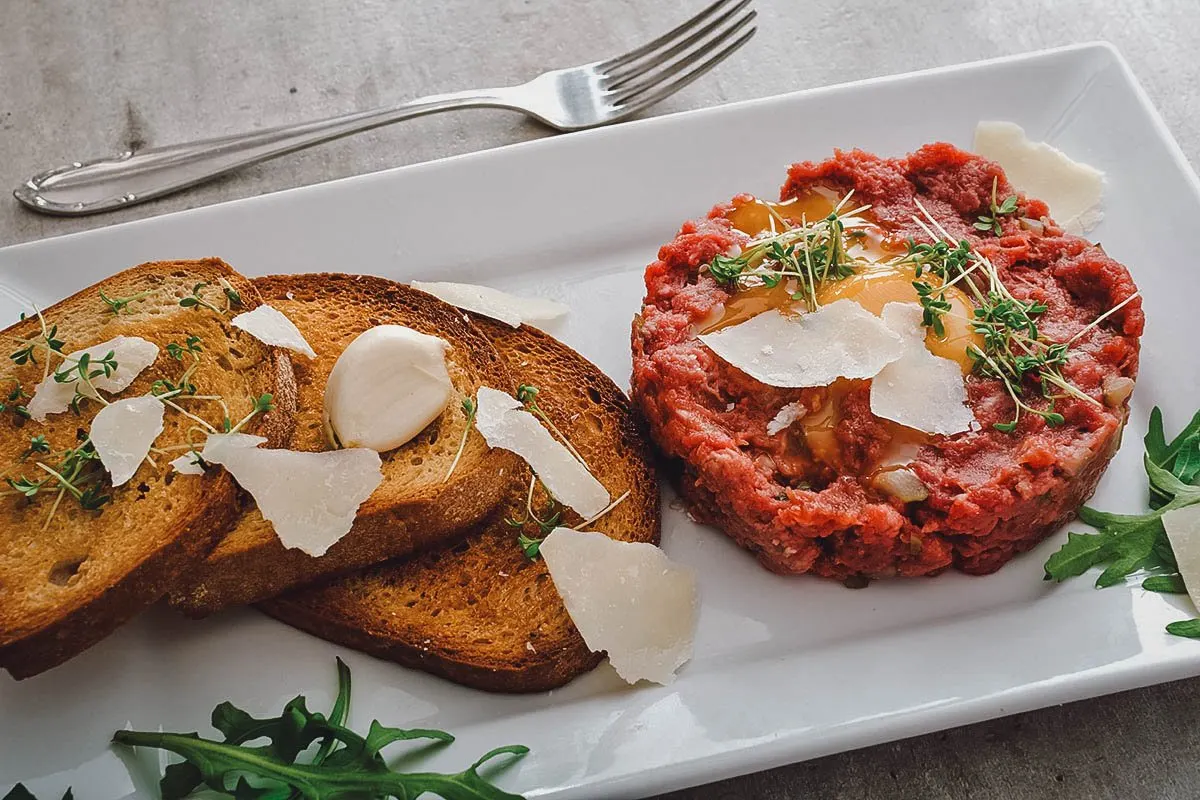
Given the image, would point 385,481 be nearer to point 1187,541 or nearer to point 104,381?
point 104,381

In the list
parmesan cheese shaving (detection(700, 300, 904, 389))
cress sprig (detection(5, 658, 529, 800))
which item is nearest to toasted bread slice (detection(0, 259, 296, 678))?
cress sprig (detection(5, 658, 529, 800))

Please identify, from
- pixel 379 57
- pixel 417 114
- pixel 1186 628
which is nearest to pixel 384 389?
pixel 417 114

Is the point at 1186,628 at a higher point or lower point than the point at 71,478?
lower

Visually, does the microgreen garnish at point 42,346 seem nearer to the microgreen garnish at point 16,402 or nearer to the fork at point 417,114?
the microgreen garnish at point 16,402

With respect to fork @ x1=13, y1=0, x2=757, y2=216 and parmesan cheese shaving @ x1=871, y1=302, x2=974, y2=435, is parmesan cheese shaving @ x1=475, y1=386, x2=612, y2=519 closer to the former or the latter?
parmesan cheese shaving @ x1=871, y1=302, x2=974, y2=435

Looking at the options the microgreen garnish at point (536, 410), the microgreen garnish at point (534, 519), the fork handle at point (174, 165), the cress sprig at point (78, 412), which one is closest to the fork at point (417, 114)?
the fork handle at point (174, 165)

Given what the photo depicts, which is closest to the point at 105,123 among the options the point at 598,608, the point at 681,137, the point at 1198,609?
the point at 681,137

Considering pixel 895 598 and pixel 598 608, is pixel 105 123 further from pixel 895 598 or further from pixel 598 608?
pixel 895 598
